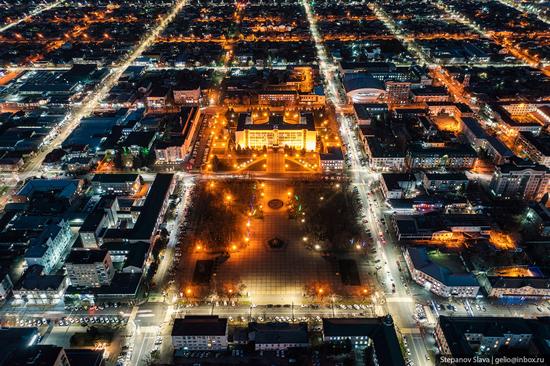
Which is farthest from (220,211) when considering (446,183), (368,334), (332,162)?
Answer: (446,183)

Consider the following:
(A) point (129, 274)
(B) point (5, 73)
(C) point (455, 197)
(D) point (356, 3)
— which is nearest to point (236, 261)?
(A) point (129, 274)

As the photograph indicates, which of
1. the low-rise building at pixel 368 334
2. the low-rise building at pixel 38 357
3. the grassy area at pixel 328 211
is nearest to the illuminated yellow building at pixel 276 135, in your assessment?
the grassy area at pixel 328 211

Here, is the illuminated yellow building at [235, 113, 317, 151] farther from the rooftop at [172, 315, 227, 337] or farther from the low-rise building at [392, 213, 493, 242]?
the rooftop at [172, 315, 227, 337]

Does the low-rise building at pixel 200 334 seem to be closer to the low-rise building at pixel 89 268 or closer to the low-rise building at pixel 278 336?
the low-rise building at pixel 278 336

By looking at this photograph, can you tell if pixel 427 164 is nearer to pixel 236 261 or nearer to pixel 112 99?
pixel 236 261

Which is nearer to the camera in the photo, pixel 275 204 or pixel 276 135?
pixel 275 204

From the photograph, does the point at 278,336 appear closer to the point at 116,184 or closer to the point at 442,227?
the point at 442,227
